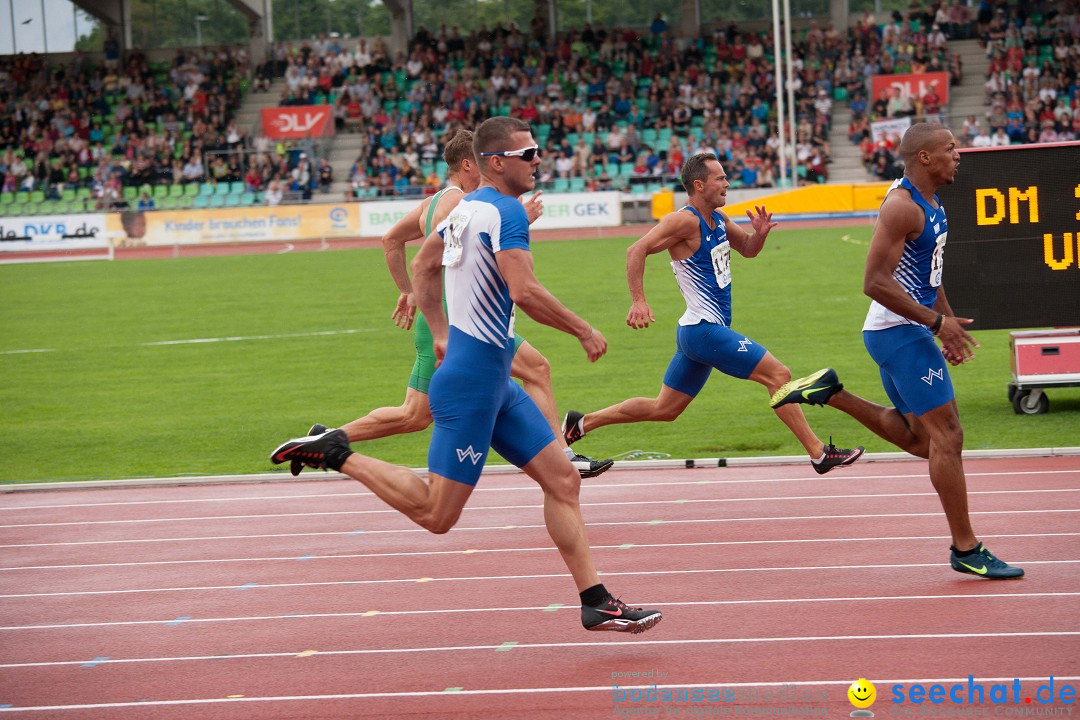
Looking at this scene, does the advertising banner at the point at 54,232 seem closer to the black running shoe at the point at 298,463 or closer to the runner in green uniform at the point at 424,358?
the runner in green uniform at the point at 424,358

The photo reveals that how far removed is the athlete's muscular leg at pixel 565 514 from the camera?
537cm

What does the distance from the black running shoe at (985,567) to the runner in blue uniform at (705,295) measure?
1.78 m

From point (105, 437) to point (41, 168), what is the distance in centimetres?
3530

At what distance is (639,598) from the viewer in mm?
6219

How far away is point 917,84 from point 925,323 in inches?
1420

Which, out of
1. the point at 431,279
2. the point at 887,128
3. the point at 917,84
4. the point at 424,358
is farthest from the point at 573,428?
the point at 917,84

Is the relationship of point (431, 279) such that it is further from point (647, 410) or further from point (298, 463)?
point (647, 410)

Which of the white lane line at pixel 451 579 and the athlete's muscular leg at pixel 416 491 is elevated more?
the athlete's muscular leg at pixel 416 491

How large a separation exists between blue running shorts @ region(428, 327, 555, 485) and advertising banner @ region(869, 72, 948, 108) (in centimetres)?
3709

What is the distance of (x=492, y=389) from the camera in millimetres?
5281

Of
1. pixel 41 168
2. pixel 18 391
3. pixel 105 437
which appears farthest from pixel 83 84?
pixel 105 437

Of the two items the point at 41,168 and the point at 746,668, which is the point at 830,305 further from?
the point at 41,168

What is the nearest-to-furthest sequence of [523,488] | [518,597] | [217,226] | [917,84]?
[518,597], [523,488], [217,226], [917,84]

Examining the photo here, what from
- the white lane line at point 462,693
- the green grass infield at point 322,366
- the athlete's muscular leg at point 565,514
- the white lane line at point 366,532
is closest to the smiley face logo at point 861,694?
the white lane line at point 462,693
